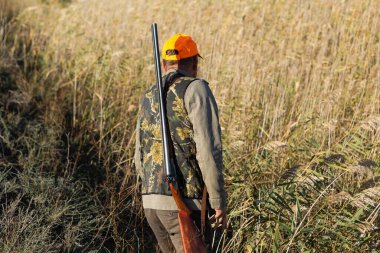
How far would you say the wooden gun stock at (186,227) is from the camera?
10.3 ft

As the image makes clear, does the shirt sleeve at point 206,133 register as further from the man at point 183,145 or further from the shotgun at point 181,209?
the shotgun at point 181,209

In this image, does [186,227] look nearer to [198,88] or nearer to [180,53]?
[198,88]

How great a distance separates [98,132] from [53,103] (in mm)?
729

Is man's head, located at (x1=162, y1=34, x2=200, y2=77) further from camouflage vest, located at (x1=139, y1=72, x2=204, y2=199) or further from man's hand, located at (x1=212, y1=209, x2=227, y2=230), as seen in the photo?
man's hand, located at (x1=212, y1=209, x2=227, y2=230)

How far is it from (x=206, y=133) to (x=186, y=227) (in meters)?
0.47

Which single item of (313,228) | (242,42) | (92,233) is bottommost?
(92,233)

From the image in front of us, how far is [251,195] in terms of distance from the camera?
4.17m

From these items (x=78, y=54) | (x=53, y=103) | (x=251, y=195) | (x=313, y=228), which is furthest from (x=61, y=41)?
(x=313, y=228)

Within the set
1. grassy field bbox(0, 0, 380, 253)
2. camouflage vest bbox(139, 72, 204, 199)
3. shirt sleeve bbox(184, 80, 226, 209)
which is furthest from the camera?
grassy field bbox(0, 0, 380, 253)

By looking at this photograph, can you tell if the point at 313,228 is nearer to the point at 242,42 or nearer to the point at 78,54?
the point at 242,42

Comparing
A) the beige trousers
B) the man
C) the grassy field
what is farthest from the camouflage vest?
the grassy field

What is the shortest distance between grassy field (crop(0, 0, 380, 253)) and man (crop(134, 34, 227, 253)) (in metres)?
0.49

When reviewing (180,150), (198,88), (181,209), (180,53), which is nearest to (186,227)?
(181,209)

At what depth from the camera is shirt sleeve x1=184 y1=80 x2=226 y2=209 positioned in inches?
123
